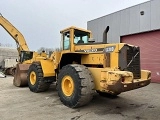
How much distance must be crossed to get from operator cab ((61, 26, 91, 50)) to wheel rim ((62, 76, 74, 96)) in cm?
143

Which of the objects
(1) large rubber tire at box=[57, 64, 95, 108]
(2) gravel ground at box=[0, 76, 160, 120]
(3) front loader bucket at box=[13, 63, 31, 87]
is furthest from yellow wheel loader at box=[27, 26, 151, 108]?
(3) front loader bucket at box=[13, 63, 31, 87]

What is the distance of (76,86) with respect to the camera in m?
5.73

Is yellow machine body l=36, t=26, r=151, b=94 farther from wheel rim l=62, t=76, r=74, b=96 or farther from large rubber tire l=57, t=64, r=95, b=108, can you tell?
wheel rim l=62, t=76, r=74, b=96

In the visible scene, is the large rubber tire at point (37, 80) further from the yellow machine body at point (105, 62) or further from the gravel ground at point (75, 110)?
the gravel ground at point (75, 110)

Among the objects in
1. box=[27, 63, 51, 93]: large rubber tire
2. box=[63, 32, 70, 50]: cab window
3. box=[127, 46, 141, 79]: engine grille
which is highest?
box=[63, 32, 70, 50]: cab window

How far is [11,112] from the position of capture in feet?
17.8

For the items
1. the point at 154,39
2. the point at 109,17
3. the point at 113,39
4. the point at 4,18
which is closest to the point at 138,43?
the point at 154,39

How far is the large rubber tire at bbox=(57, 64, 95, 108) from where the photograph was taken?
558cm

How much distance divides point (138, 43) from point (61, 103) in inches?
357

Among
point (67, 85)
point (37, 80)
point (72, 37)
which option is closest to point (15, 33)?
point (37, 80)

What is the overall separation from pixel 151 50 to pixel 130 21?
8.59 feet

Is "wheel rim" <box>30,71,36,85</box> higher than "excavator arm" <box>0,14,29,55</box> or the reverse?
the reverse

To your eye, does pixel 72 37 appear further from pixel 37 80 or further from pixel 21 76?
pixel 21 76

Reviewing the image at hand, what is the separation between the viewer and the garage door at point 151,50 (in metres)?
12.6
